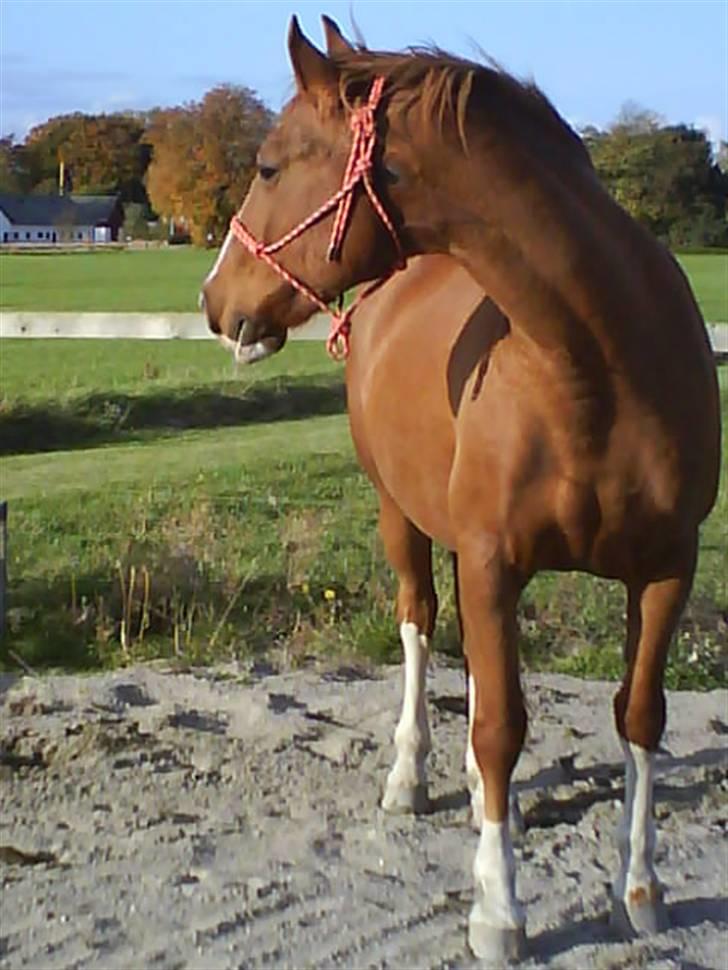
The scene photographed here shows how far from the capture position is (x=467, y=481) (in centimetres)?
354

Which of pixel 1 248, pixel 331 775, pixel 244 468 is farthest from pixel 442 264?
pixel 1 248

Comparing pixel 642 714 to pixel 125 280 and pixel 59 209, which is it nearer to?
pixel 125 280

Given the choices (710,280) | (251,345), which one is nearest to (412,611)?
(251,345)

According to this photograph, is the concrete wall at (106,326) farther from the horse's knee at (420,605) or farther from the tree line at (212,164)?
the horse's knee at (420,605)

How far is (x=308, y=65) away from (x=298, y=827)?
2.31 metres

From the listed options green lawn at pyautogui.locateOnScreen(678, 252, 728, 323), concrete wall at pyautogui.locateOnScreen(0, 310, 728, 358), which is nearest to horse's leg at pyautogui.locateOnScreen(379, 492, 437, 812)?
concrete wall at pyautogui.locateOnScreen(0, 310, 728, 358)

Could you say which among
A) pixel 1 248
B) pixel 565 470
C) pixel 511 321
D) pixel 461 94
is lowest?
pixel 1 248

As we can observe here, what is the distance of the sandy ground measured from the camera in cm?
370

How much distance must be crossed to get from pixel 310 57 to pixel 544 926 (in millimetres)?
2230

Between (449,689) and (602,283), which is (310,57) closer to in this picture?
(602,283)

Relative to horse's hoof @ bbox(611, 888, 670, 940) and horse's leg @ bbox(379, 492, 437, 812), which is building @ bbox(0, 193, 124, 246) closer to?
horse's leg @ bbox(379, 492, 437, 812)

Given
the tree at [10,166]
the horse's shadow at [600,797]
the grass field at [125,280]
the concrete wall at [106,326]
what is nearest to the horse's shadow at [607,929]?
the horse's shadow at [600,797]

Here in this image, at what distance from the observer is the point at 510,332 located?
11.5ft

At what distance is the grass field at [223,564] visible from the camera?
252 inches
